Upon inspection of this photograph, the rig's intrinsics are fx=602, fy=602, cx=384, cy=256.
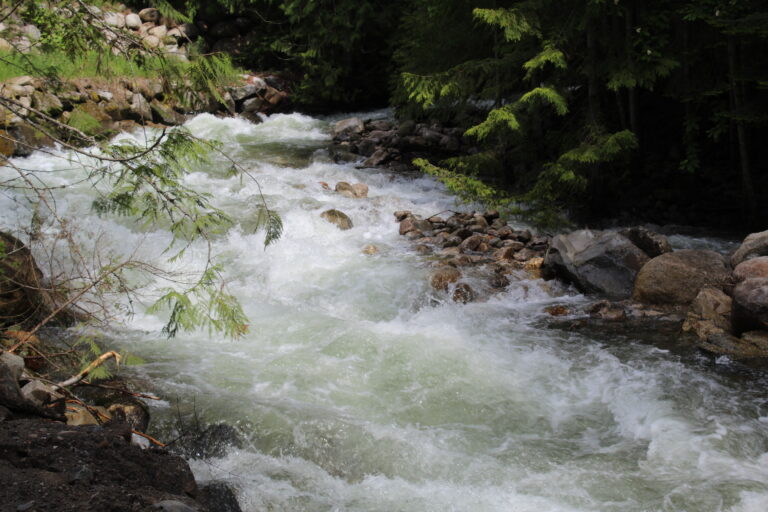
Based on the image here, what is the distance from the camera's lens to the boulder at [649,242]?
25.1 feet

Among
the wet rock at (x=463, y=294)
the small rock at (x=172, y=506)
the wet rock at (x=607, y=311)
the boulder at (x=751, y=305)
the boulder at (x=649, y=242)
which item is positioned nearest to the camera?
the small rock at (x=172, y=506)

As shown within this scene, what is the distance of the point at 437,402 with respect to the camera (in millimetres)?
4957

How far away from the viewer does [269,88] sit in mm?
18391

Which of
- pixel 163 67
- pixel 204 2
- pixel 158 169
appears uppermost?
pixel 204 2

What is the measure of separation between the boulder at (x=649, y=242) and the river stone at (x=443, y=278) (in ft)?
7.66

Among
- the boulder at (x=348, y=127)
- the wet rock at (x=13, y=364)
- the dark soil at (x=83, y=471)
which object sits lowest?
the dark soil at (x=83, y=471)

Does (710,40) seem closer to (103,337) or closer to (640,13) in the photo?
(640,13)

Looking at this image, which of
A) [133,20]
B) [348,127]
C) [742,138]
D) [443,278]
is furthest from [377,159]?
[133,20]

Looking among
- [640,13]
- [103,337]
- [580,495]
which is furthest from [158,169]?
[640,13]

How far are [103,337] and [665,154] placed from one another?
32.2 feet

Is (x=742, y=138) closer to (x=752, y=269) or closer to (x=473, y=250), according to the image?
(x=752, y=269)

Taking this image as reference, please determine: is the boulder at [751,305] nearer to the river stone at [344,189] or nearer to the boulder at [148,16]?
the river stone at [344,189]

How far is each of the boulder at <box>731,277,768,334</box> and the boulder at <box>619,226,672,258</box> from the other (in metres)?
1.86

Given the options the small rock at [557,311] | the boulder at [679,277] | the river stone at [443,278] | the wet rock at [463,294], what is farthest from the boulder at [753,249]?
the river stone at [443,278]
